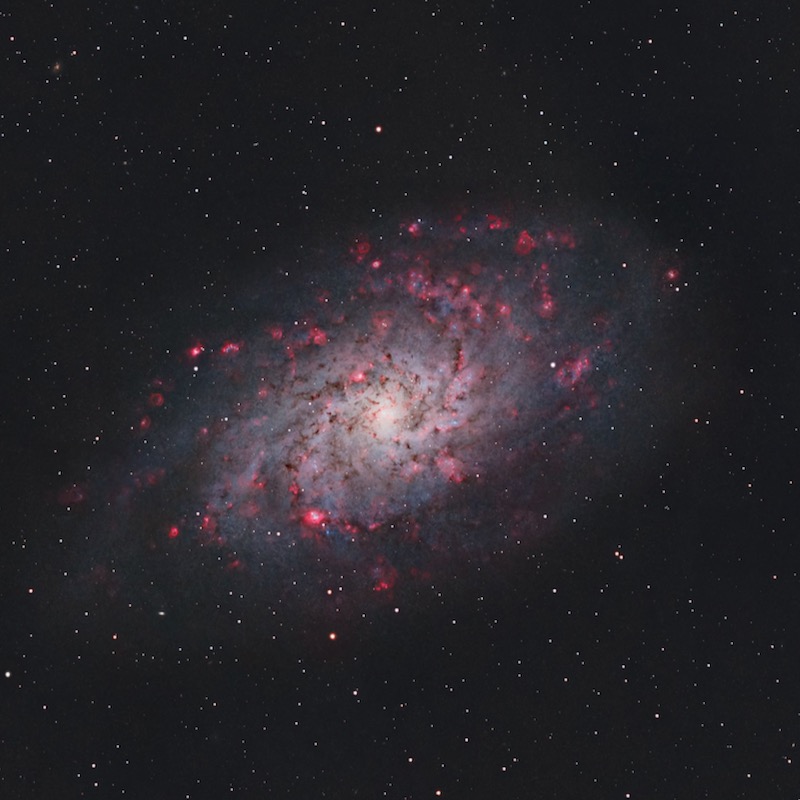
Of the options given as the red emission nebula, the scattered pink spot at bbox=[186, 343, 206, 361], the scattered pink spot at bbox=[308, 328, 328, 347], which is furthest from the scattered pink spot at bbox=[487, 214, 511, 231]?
the scattered pink spot at bbox=[186, 343, 206, 361]

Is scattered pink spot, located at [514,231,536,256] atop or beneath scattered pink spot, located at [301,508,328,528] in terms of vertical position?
atop

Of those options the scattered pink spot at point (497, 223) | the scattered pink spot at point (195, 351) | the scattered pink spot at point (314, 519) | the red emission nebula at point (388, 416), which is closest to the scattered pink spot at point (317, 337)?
the red emission nebula at point (388, 416)

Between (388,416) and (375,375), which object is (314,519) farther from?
(375,375)

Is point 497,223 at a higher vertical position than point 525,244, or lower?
higher

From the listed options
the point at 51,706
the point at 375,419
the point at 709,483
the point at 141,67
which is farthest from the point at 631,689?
the point at 141,67

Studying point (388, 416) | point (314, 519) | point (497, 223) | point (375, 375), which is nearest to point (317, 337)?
point (375, 375)

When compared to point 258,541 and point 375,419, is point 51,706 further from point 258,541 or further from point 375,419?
point 375,419

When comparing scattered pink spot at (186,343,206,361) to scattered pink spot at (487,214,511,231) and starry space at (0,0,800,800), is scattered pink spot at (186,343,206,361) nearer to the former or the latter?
starry space at (0,0,800,800)
